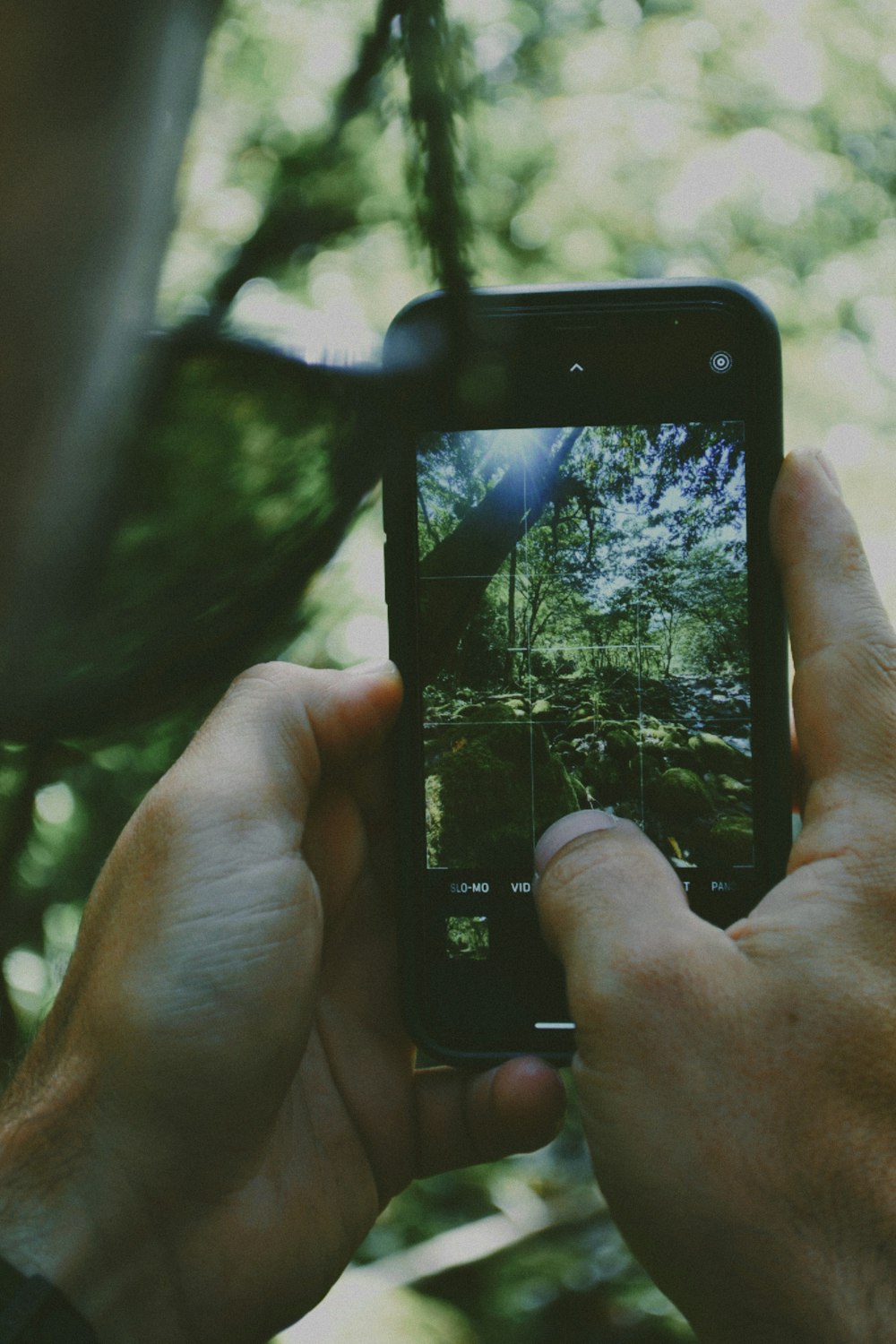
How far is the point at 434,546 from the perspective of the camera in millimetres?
955

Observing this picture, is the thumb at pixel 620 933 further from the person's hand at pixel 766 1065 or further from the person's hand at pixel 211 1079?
the person's hand at pixel 211 1079

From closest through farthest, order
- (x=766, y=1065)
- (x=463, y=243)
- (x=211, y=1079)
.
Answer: (x=766, y=1065) < (x=211, y=1079) < (x=463, y=243)

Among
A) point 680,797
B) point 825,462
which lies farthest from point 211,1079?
point 825,462

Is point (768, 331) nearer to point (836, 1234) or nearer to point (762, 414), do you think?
point (762, 414)

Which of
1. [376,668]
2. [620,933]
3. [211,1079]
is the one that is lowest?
[211,1079]

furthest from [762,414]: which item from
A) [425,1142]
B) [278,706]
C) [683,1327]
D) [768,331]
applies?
[683,1327]

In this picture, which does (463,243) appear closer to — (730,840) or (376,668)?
(376,668)

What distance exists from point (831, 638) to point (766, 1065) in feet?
1.19

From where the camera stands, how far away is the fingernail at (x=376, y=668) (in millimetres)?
940

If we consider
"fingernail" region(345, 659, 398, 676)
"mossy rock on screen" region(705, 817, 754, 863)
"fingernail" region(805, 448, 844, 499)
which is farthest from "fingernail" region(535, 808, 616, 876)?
"fingernail" region(805, 448, 844, 499)

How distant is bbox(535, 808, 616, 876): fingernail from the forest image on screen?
0.17ft

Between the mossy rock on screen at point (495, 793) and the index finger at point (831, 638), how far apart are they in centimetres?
24

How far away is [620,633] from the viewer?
926 mm

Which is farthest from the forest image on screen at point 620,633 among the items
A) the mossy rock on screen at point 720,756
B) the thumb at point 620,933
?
the thumb at point 620,933
